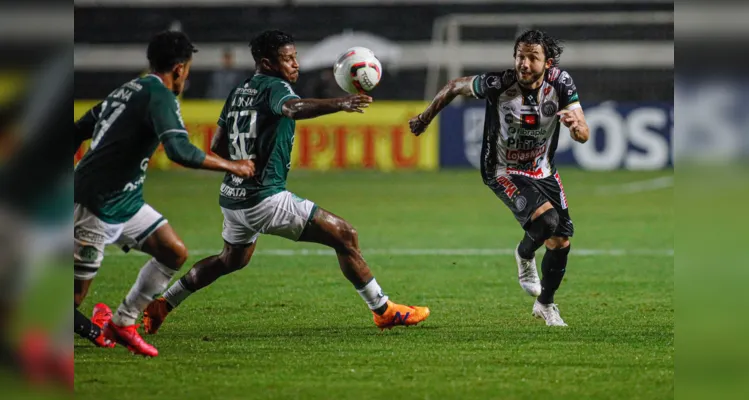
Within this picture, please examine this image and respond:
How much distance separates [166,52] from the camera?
21.9ft

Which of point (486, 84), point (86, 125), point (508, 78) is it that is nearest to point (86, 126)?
point (86, 125)

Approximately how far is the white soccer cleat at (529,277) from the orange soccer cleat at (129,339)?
343 cm

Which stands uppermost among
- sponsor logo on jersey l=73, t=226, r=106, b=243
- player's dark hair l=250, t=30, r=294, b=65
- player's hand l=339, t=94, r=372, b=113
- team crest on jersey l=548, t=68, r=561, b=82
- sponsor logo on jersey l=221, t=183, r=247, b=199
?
player's dark hair l=250, t=30, r=294, b=65

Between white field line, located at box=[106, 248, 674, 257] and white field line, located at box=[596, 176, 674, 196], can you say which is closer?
white field line, located at box=[106, 248, 674, 257]

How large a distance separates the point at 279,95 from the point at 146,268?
1.42 m

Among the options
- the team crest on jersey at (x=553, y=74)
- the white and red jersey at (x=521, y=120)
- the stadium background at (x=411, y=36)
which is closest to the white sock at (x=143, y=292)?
the white and red jersey at (x=521, y=120)

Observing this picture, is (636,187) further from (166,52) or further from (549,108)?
(166,52)

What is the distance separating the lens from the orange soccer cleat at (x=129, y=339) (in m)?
6.79

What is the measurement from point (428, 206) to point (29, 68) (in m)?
14.6

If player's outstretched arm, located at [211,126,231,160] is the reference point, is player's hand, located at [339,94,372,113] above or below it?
above

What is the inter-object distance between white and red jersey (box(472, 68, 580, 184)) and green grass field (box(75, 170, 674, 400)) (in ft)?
3.90

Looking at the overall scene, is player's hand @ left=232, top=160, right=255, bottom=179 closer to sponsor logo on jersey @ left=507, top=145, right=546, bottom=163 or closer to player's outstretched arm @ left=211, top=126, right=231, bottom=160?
player's outstretched arm @ left=211, top=126, right=231, bottom=160

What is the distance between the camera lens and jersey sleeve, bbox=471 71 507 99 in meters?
8.23

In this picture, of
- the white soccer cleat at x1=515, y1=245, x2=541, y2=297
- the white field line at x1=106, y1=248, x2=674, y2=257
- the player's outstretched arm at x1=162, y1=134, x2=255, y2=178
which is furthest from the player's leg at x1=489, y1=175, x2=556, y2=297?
the white field line at x1=106, y1=248, x2=674, y2=257
